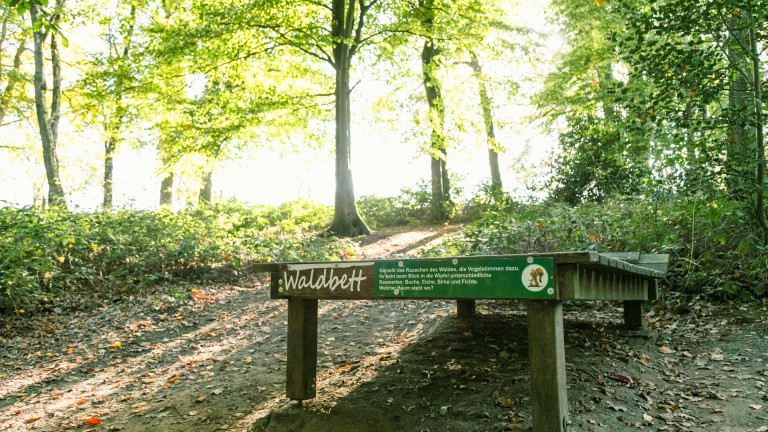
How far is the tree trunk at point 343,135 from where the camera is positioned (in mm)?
14625

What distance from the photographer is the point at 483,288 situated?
3283mm

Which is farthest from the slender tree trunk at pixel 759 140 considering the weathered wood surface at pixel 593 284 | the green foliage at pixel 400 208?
the green foliage at pixel 400 208

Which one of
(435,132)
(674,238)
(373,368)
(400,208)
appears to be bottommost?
(373,368)

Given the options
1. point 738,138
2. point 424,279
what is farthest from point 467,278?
point 738,138

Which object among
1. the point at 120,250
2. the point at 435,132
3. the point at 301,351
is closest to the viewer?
the point at 301,351

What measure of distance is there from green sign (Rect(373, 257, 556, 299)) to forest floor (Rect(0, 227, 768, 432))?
100 cm

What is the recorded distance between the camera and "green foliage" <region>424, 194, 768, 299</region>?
6945mm

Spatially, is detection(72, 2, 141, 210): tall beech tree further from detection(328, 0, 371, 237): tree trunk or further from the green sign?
the green sign

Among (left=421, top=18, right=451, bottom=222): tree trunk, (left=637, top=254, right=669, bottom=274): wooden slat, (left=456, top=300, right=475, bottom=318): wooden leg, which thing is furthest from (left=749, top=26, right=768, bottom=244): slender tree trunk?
(left=421, top=18, right=451, bottom=222): tree trunk

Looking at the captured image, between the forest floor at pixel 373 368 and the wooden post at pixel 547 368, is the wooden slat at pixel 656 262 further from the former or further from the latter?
the wooden post at pixel 547 368

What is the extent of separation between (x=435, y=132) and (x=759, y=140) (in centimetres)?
1054

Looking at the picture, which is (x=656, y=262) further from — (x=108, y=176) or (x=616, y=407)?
(x=108, y=176)

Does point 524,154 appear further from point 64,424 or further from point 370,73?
point 64,424

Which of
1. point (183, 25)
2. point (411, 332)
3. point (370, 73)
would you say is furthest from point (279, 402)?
point (370, 73)
